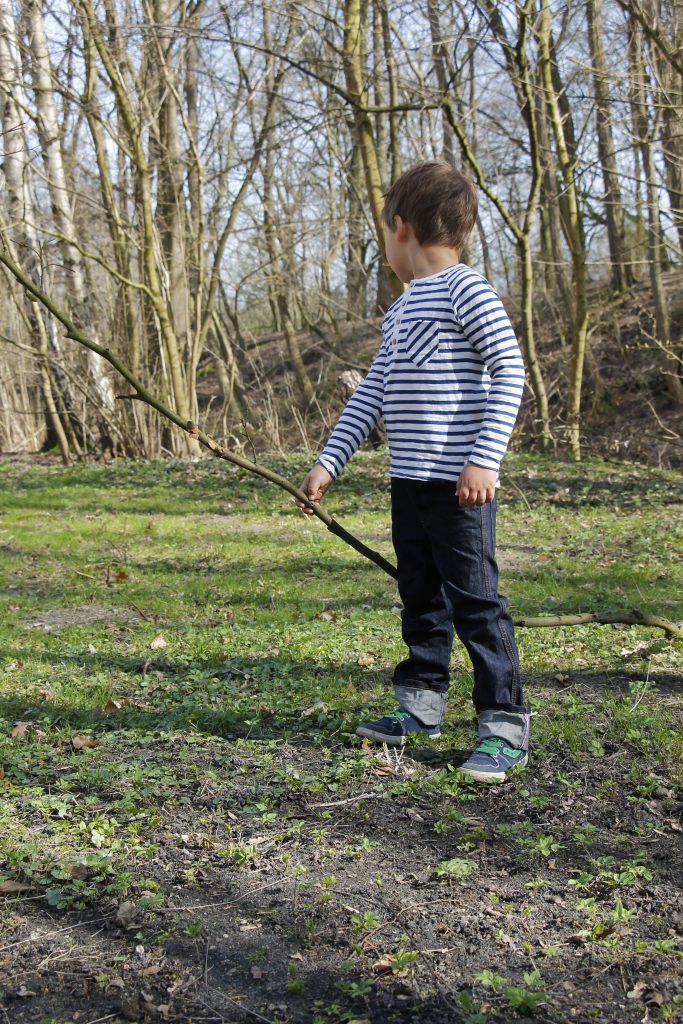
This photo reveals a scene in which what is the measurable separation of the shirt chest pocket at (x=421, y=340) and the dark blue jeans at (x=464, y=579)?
41 cm

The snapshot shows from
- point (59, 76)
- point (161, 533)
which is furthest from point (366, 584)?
point (59, 76)

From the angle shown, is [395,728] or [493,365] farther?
[395,728]

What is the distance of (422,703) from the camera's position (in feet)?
11.2

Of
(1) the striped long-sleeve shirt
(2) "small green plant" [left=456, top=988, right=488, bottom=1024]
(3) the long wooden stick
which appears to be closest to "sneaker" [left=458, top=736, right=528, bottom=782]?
(3) the long wooden stick

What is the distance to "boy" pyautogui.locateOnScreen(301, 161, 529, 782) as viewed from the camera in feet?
9.87

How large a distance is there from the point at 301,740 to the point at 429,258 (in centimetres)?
181

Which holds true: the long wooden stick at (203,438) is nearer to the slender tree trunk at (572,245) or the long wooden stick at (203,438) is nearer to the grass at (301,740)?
the grass at (301,740)

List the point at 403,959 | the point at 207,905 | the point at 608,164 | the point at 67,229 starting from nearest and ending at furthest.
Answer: the point at 403,959 < the point at 207,905 < the point at 67,229 < the point at 608,164

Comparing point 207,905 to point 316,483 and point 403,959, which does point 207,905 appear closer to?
point 403,959

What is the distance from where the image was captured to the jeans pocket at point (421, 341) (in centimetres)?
309

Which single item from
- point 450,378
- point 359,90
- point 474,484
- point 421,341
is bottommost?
point 474,484

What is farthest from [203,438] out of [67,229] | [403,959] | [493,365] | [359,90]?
[67,229]

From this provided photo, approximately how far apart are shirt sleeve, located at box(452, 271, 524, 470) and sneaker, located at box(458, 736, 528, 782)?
37.1 inches

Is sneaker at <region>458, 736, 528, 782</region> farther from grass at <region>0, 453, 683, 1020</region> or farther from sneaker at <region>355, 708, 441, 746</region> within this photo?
sneaker at <region>355, 708, 441, 746</region>
